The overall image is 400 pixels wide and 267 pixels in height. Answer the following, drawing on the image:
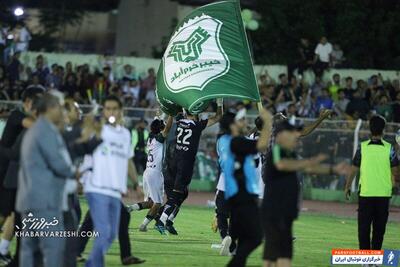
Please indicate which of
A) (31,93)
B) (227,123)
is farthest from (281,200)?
(31,93)

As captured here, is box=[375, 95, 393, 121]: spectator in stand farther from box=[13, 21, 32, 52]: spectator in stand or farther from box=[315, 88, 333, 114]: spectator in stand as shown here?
box=[13, 21, 32, 52]: spectator in stand

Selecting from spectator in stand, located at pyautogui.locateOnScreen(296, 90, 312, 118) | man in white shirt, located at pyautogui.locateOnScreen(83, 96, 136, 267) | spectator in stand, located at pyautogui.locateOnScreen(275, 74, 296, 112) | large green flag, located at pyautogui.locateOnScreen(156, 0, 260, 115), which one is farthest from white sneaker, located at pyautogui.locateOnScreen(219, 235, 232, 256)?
spectator in stand, located at pyautogui.locateOnScreen(296, 90, 312, 118)

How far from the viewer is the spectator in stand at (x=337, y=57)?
3647cm

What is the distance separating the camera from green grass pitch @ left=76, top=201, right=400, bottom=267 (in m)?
17.3

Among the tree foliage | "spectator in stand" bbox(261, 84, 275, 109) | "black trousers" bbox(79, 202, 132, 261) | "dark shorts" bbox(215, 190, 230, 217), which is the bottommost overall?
"black trousers" bbox(79, 202, 132, 261)

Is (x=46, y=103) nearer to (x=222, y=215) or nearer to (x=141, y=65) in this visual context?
(x=222, y=215)

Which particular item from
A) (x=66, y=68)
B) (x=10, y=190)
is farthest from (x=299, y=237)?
(x=66, y=68)

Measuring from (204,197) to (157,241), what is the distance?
11.7 meters

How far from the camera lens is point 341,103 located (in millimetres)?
33531

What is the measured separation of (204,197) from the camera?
31234mm

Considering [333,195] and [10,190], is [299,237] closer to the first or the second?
[10,190]

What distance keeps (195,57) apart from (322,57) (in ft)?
50.4

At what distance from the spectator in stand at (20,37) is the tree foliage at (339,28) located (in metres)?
7.34

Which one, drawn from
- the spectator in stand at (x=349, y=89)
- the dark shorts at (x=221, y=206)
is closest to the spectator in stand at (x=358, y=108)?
the spectator in stand at (x=349, y=89)
